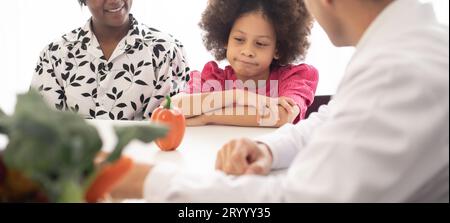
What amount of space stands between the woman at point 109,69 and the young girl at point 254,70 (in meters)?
0.23

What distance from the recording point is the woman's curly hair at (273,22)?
197 centimetres

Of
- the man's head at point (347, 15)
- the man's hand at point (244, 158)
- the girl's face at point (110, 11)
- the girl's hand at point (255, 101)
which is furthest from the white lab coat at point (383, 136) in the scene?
the girl's face at point (110, 11)

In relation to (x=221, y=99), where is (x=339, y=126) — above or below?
above

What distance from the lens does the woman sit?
7.04 feet

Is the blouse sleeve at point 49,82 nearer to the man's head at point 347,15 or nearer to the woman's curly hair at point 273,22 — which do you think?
the woman's curly hair at point 273,22

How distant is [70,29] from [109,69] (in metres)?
1.08

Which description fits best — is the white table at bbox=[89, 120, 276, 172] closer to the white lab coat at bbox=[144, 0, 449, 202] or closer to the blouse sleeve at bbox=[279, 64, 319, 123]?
the blouse sleeve at bbox=[279, 64, 319, 123]

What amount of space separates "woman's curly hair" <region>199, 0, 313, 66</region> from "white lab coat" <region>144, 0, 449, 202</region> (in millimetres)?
1177

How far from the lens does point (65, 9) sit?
10.2 ft

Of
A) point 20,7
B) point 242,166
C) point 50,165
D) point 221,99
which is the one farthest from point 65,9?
point 50,165

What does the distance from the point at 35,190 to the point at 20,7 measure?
2.95 metres

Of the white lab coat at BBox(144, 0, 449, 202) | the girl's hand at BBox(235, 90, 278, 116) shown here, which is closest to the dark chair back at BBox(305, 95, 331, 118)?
the girl's hand at BBox(235, 90, 278, 116)
